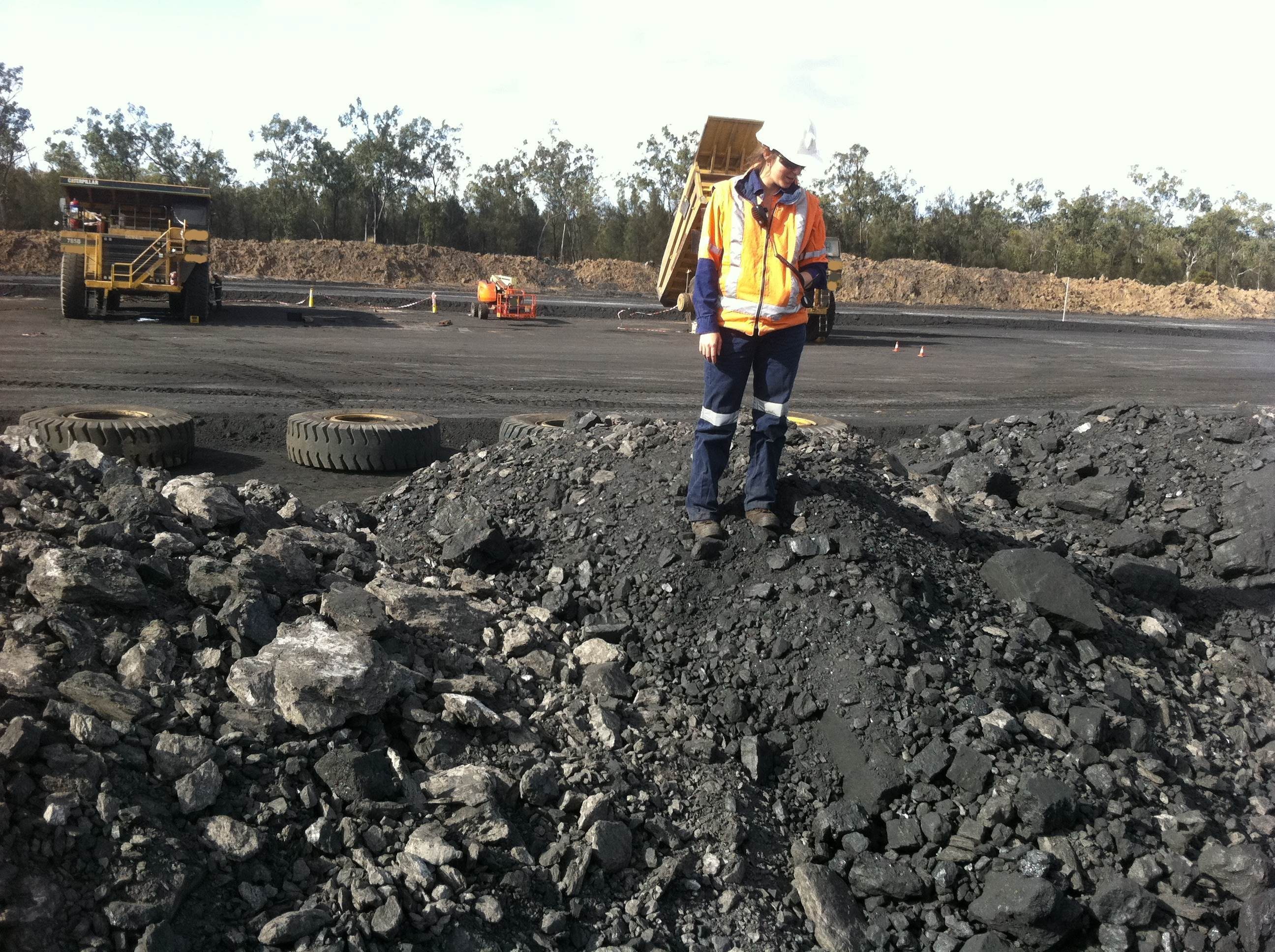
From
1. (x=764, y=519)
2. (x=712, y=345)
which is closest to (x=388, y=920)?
(x=764, y=519)

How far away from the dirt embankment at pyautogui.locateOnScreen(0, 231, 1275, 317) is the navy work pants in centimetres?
3433

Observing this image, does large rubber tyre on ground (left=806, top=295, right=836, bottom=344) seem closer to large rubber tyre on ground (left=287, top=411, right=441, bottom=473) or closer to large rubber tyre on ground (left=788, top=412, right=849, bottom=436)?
large rubber tyre on ground (left=788, top=412, right=849, bottom=436)

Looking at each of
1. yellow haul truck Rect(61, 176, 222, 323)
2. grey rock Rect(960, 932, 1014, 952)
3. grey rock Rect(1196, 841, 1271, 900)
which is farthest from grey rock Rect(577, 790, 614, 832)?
yellow haul truck Rect(61, 176, 222, 323)

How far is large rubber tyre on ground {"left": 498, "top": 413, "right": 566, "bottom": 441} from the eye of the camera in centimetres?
761

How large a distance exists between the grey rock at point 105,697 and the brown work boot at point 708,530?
2.56 metres

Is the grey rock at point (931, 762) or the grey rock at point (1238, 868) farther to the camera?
the grey rock at point (931, 762)

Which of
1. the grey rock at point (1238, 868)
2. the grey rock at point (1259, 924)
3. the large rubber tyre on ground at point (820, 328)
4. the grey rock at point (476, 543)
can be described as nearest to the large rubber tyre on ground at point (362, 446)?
the grey rock at point (476, 543)

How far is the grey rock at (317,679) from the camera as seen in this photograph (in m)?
3.41

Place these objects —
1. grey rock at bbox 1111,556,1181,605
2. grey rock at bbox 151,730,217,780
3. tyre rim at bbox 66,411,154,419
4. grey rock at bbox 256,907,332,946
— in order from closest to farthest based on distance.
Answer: grey rock at bbox 256,907,332,946, grey rock at bbox 151,730,217,780, grey rock at bbox 1111,556,1181,605, tyre rim at bbox 66,411,154,419

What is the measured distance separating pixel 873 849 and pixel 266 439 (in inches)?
285

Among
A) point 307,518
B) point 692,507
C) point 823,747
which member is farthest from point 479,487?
point 823,747

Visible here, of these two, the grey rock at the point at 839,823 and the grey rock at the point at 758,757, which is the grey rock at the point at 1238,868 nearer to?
the grey rock at the point at 839,823

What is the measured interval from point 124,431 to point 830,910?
6104mm

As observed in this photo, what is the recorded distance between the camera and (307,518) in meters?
5.65
